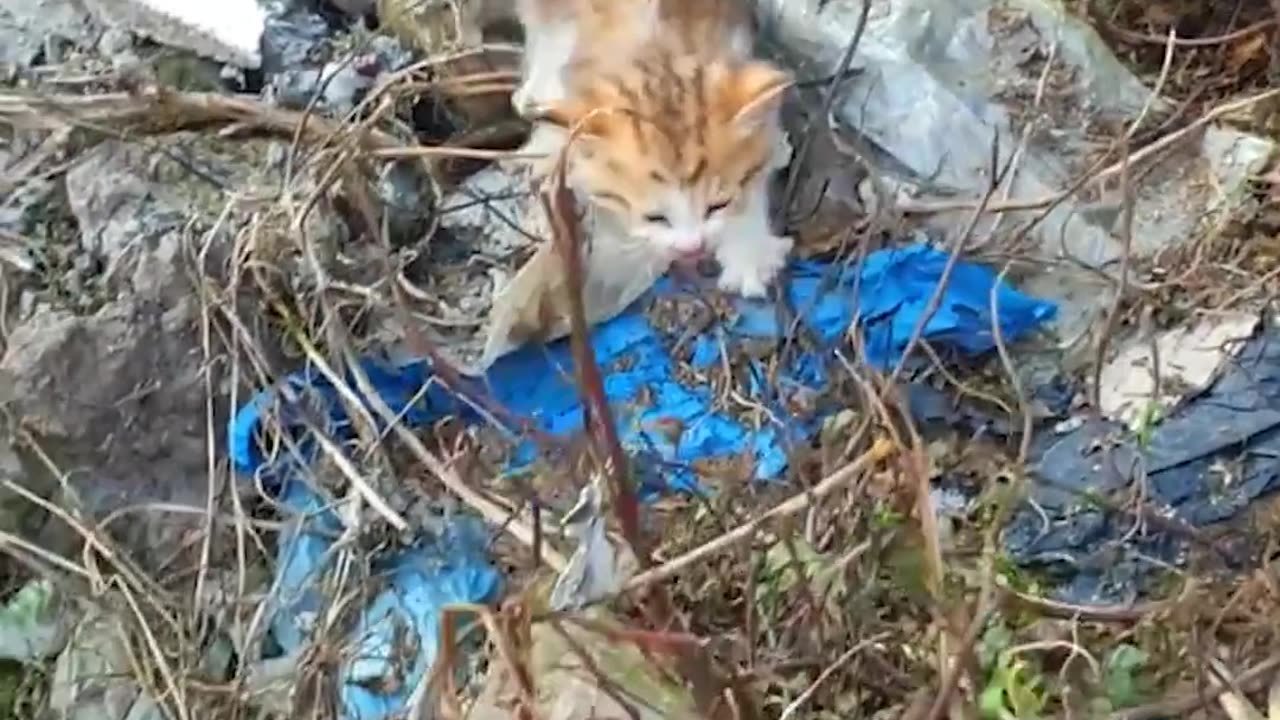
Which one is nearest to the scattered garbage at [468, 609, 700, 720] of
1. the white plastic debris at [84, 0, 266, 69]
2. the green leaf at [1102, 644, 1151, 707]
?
the green leaf at [1102, 644, 1151, 707]

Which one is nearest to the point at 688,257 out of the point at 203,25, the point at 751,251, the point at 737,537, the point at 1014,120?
the point at 751,251

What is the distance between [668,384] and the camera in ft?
6.98

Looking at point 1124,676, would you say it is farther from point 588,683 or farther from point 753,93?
point 753,93

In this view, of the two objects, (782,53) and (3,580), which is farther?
(782,53)

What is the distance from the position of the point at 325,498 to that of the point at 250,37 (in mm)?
776

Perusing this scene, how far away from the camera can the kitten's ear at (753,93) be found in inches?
81.0

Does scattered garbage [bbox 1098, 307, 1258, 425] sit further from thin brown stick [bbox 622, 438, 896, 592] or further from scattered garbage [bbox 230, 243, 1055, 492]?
thin brown stick [bbox 622, 438, 896, 592]

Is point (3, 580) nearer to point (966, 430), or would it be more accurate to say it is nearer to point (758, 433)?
point (758, 433)

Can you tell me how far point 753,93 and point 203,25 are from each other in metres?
0.83

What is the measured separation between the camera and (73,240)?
7.54 feet

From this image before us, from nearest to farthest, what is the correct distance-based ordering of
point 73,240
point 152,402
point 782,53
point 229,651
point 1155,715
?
point 1155,715, point 229,651, point 152,402, point 73,240, point 782,53

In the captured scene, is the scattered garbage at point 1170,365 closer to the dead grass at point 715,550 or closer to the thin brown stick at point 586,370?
the dead grass at point 715,550

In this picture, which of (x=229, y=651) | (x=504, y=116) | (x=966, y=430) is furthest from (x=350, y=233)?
(x=966, y=430)

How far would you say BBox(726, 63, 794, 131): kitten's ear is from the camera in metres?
2.06
